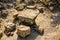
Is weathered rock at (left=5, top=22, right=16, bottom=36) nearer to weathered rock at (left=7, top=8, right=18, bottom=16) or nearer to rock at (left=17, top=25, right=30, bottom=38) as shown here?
rock at (left=17, top=25, right=30, bottom=38)

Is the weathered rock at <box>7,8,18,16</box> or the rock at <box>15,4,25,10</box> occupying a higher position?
the rock at <box>15,4,25,10</box>

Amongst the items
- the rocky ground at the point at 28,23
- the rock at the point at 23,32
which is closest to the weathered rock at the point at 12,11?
the rocky ground at the point at 28,23

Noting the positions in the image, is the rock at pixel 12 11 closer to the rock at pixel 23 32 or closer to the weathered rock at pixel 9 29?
the weathered rock at pixel 9 29

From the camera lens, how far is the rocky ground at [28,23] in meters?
2.49

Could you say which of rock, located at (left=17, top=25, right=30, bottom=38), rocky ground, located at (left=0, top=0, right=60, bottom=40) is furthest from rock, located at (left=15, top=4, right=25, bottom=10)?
rock, located at (left=17, top=25, right=30, bottom=38)

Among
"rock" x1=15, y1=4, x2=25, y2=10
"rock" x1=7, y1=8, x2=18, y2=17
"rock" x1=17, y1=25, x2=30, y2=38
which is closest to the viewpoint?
"rock" x1=17, y1=25, x2=30, y2=38

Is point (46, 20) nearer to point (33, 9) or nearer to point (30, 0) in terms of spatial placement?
point (33, 9)

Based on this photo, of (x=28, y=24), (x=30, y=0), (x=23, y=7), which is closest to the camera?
(x=28, y=24)

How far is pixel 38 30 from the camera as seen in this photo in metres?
2.59

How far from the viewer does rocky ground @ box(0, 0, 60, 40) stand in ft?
8.18

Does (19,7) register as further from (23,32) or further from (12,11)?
(23,32)

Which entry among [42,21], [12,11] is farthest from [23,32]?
[12,11]

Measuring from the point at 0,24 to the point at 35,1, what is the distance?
116 centimetres

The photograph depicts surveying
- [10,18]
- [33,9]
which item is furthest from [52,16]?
[10,18]
